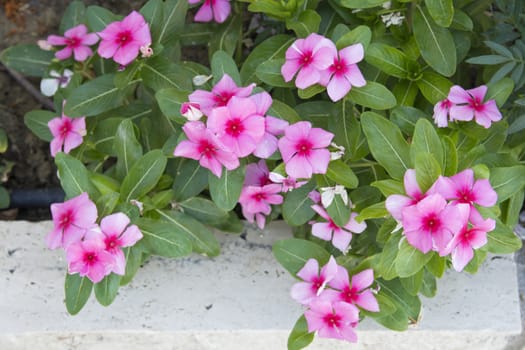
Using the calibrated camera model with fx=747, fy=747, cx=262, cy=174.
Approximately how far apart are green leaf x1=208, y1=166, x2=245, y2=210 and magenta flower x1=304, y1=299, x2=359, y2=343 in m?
0.25

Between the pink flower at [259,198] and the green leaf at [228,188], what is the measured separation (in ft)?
0.32

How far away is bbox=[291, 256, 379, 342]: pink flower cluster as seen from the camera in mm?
1390

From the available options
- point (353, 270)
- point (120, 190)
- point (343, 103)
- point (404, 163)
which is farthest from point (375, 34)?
point (120, 190)

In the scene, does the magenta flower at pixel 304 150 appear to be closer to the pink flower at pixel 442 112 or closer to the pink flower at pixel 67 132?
the pink flower at pixel 442 112

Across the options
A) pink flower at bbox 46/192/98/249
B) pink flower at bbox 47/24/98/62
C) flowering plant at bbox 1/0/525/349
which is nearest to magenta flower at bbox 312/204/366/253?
flowering plant at bbox 1/0/525/349

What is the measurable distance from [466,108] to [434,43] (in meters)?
0.15

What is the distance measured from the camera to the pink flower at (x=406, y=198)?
3.90ft

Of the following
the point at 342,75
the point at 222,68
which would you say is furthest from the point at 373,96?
the point at 222,68

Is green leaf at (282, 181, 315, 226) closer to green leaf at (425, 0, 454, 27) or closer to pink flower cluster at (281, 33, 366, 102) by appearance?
pink flower cluster at (281, 33, 366, 102)

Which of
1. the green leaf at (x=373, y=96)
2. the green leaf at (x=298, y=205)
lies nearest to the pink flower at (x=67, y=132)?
the green leaf at (x=298, y=205)

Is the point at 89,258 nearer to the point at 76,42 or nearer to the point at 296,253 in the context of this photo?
the point at 296,253

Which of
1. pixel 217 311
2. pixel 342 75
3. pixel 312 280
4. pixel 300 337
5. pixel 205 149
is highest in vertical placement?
pixel 342 75

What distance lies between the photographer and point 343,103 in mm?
1448

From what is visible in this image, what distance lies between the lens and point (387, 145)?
1.30m
